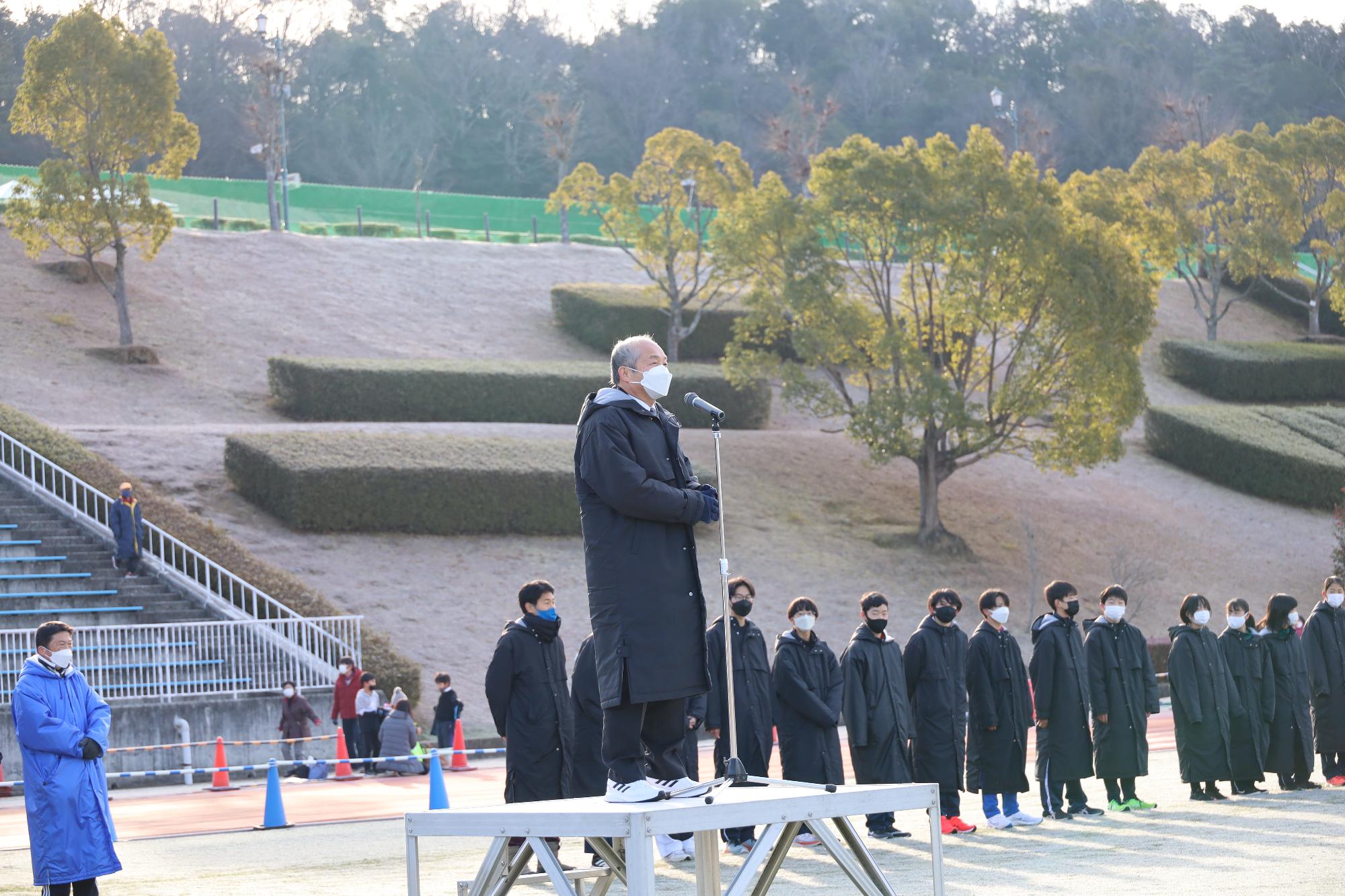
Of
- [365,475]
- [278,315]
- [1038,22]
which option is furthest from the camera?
[1038,22]

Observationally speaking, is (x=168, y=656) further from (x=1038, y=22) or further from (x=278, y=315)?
(x=1038, y=22)

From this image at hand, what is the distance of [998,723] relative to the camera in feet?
38.9

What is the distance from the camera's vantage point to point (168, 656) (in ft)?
64.3

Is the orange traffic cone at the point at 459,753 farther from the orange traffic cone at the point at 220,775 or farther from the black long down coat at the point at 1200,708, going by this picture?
the black long down coat at the point at 1200,708

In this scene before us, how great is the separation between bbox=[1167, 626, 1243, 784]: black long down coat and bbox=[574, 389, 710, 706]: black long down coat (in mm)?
8048

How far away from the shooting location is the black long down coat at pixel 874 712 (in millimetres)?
11453

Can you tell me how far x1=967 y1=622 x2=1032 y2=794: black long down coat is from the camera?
11781 millimetres

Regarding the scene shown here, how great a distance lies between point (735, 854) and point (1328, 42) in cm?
7235

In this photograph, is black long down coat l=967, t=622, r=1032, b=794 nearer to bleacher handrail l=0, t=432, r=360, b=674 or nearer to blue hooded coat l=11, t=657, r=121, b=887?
blue hooded coat l=11, t=657, r=121, b=887

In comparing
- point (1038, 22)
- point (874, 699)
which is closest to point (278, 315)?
point (874, 699)

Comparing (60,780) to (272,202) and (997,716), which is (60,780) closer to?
(997,716)

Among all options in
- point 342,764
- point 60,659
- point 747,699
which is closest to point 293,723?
point 342,764

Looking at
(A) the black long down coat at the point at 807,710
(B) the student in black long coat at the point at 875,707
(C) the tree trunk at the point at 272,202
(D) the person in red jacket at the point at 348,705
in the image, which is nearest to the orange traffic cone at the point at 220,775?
(D) the person in red jacket at the point at 348,705

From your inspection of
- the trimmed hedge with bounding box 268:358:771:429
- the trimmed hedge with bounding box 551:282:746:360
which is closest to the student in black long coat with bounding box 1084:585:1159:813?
the trimmed hedge with bounding box 268:358:771:429
